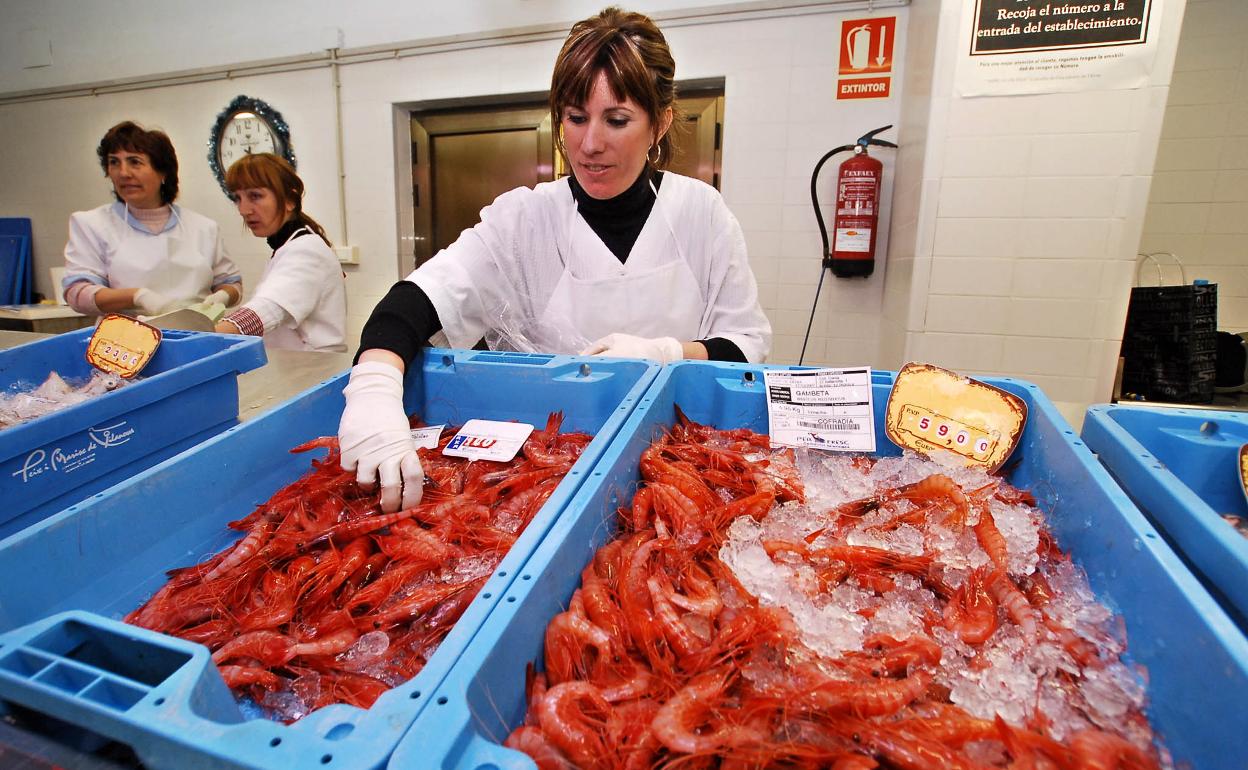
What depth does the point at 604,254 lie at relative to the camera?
2148 mm

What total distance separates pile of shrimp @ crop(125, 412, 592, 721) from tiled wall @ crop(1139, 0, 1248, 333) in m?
4.44

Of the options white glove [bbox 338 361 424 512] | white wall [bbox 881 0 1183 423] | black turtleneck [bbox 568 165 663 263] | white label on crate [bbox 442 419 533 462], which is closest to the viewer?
white glove [bbox 338 361 424 512]

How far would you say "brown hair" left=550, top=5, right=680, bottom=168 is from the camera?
5.79 ft

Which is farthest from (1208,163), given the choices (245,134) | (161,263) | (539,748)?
(245,134)

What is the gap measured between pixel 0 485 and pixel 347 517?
2.17ft

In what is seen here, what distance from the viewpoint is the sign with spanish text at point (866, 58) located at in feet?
12.5

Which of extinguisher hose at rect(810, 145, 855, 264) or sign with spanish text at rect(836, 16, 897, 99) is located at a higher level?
sign with spanish text at rect(836, 16, 897, 99)

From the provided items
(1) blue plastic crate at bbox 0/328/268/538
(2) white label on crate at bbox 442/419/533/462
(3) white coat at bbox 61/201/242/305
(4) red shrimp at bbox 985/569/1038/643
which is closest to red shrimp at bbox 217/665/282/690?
(2) white label on crate at bbox 442/419/533/462

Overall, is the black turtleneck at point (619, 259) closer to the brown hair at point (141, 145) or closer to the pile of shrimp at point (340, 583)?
the pile of shrimp at point (340, 583)

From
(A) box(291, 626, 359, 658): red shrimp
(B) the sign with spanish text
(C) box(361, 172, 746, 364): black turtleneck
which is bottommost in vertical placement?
(A) box(291, 626, 359, 658): red shrimp

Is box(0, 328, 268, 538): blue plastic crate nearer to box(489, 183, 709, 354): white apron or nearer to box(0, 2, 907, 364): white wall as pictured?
box(489, 183, 709, 354): white apron

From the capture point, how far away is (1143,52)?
2793 millimetres

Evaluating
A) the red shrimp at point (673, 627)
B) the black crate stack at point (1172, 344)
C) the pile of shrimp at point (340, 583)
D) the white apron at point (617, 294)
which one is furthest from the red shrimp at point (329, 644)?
the black crate stack at point (1172, 344)

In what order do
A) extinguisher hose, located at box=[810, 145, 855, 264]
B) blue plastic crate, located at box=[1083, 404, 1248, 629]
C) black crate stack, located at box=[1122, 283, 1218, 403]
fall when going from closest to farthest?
blue plastic crate, located at box=[1083, 404, 1248, 629]
black crate stack, located at box=[1122, 283, 1218, 403]
extinguisher hose, located at box=[810, 145, 855, 264]
